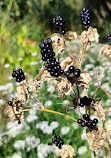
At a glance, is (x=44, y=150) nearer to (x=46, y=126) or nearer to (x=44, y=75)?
(x=46, y=126)

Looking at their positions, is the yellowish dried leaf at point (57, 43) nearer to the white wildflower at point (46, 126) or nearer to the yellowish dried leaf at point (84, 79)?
the yellowish dried leaf at point (84, 79)

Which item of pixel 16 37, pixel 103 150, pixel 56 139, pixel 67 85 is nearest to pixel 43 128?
pixel 103 150

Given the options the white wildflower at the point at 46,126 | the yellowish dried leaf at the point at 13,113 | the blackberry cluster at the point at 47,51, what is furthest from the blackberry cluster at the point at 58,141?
the white wildflower at the point at 46,126

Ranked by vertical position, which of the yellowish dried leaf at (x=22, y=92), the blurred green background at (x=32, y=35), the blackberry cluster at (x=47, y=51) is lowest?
the yellowish dried leaf at (x=22, y=92)

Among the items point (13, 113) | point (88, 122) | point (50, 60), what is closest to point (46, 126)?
point (13, 113)

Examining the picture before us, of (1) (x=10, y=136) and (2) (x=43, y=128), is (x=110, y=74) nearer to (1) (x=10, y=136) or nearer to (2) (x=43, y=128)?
(2) (x=43, y=128)

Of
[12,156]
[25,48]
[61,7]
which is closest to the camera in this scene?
[12,156]

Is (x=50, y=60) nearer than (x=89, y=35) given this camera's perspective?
Yes

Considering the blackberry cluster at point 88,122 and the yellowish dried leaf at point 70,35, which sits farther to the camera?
the yellowish dried leaf at point 70,35
